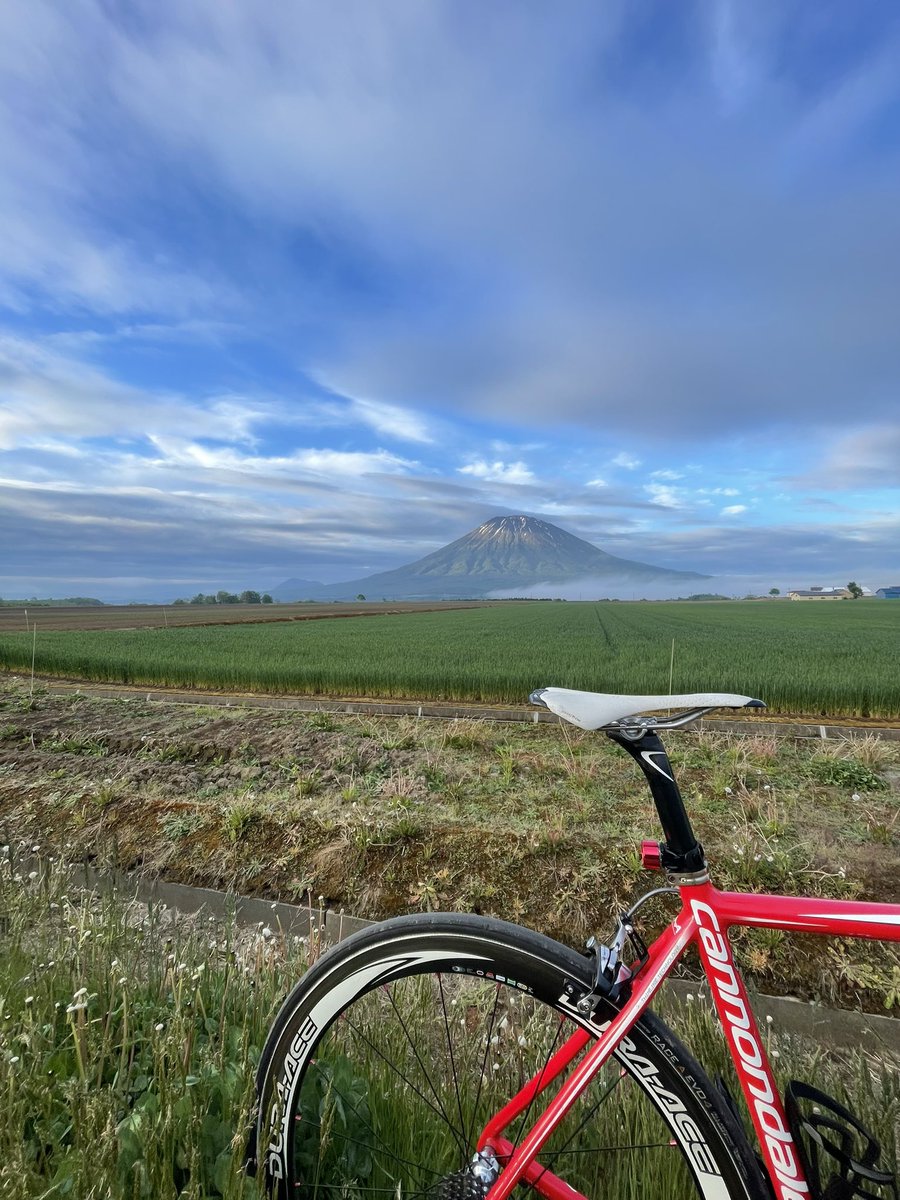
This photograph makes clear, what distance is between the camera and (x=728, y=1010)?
3.55ft

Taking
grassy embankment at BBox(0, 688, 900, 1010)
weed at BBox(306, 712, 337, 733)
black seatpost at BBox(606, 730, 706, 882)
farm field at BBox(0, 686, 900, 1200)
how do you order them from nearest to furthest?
1. black seatpost at BBox(606, 730, 706, 882)
2. farm field at BBox(0, 686, 900, 1200)
3. grassy embankment at BBox(0, 688, 900, 1010)
4. weed at BBox(306, 712, 337, 733)

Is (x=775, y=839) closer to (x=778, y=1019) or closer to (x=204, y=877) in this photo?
(x=778, y=1019)

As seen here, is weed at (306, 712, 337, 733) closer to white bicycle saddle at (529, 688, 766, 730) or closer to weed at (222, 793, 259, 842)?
weed at (222, 793, 259, 842)

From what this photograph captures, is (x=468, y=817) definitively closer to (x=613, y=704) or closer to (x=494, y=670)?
(x=613, y=704)

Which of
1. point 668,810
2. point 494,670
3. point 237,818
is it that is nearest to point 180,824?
point 237,818

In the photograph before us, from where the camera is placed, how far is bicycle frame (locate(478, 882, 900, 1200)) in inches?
40.8

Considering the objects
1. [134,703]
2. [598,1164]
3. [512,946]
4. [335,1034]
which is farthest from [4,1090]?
[134,703]

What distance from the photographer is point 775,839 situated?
11.7ft

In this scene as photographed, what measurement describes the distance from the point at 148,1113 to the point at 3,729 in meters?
6.41

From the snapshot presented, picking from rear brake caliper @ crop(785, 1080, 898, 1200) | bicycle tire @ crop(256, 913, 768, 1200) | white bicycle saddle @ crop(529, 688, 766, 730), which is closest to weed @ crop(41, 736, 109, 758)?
bicycle tire @ crop(256, 913, 768, 1200)

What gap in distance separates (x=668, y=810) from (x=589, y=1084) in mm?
678

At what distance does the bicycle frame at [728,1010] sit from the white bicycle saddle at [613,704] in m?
0.35

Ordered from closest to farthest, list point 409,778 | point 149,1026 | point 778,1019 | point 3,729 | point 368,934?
point 368,934 → point 149,1026 → point 778,1019 → point 409,778 → point 3,729

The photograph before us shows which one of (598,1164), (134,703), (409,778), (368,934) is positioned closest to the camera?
(368,934)
